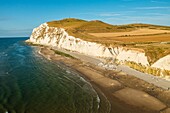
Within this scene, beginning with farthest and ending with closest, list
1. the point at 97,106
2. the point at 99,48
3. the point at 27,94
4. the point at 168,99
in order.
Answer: the point at 99,48 < the point at 27,94 < the point at 168,99 < the point at 97,106

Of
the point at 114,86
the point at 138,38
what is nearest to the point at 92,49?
the point at 138,38

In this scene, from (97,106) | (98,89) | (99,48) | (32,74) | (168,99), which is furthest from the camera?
(99,48)

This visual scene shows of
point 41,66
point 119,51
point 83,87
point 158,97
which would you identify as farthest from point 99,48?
point 158,97

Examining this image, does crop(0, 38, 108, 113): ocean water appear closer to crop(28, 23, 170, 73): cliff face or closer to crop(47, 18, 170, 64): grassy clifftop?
crop(28, 23, 170, 73): cliff face

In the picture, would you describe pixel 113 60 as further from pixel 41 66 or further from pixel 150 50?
pixel 41 66

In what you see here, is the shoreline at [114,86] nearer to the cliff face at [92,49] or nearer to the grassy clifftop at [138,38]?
the cliff face at [92,49]

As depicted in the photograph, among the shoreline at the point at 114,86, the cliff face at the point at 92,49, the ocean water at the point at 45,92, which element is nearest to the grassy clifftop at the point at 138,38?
the cliff face at the point at 92,49
